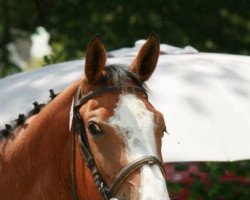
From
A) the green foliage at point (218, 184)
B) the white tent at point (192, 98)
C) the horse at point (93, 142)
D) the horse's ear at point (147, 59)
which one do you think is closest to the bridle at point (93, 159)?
the horse at point (93, 142)

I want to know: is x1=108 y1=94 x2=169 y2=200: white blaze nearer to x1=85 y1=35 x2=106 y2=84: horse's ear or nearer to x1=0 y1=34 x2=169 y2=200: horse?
x1=0 y1=34 x2=169 y2=200: horse

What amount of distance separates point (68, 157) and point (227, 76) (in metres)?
2.49

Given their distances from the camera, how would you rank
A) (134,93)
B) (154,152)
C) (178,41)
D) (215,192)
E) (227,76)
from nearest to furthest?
(154,152) < (134,93) < (215,192) < (227,76) < (178,41)

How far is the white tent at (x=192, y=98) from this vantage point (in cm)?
538

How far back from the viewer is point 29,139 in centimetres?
403

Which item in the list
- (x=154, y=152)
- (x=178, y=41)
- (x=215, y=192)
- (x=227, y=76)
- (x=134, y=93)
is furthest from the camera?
(x=178, y=41)

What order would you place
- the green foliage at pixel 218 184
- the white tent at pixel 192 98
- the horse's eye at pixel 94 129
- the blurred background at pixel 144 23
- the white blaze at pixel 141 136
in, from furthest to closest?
the blurred background at pixel 144 23 → the green foliage at pixel 218 184 → the white tent at pixel 192 98 → the horse's eye at pixel 94 129 → the white blaze at pixel 141 136

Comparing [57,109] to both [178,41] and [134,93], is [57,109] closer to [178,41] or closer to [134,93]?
[134,93]

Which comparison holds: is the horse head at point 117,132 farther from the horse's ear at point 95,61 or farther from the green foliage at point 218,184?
the green foliage at point 218,184

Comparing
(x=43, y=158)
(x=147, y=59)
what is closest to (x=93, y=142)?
(x=43, y=158)

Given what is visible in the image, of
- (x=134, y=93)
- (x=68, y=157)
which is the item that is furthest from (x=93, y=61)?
(x=68, y=157)

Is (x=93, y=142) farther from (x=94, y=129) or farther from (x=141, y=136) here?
(x=141, y=136)

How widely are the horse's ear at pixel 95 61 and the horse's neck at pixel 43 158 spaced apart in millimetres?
176

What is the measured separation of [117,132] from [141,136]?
0.12m
